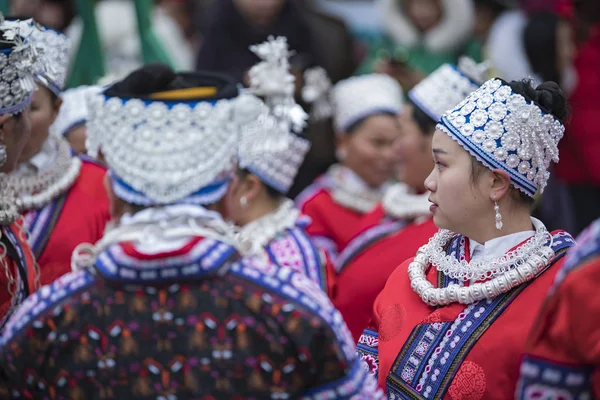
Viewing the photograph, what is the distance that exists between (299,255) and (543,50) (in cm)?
340

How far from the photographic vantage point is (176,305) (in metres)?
1.87

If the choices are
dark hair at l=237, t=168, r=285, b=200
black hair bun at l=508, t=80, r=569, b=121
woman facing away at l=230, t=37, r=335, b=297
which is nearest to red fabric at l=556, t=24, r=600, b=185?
woman facing away at l=230, t=37, r=335, b=297

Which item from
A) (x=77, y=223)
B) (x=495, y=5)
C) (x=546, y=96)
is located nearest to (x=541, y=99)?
(x=546, y=96)

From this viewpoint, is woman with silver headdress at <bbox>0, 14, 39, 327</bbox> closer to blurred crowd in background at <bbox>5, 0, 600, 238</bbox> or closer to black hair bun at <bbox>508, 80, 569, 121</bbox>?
black hair bun at <bbox>508, 80, 569, 121</bbox>

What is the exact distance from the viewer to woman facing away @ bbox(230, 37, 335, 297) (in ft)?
9.61

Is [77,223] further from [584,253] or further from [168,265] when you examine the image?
[584,253]

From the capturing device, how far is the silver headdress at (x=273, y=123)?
100 inches

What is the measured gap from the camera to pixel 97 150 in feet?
6.97

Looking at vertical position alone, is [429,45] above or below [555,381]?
below

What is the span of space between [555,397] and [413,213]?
71.1 inches

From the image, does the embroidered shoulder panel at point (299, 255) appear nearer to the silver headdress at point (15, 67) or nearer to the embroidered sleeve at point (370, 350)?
the embroidered sleeve at point (370, 350)

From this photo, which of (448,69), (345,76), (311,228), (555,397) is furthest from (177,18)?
(555,397)

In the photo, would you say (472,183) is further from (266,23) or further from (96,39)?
(266,23)

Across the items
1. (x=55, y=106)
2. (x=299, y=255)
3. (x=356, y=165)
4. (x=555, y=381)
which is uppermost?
(x=555, y=381)
